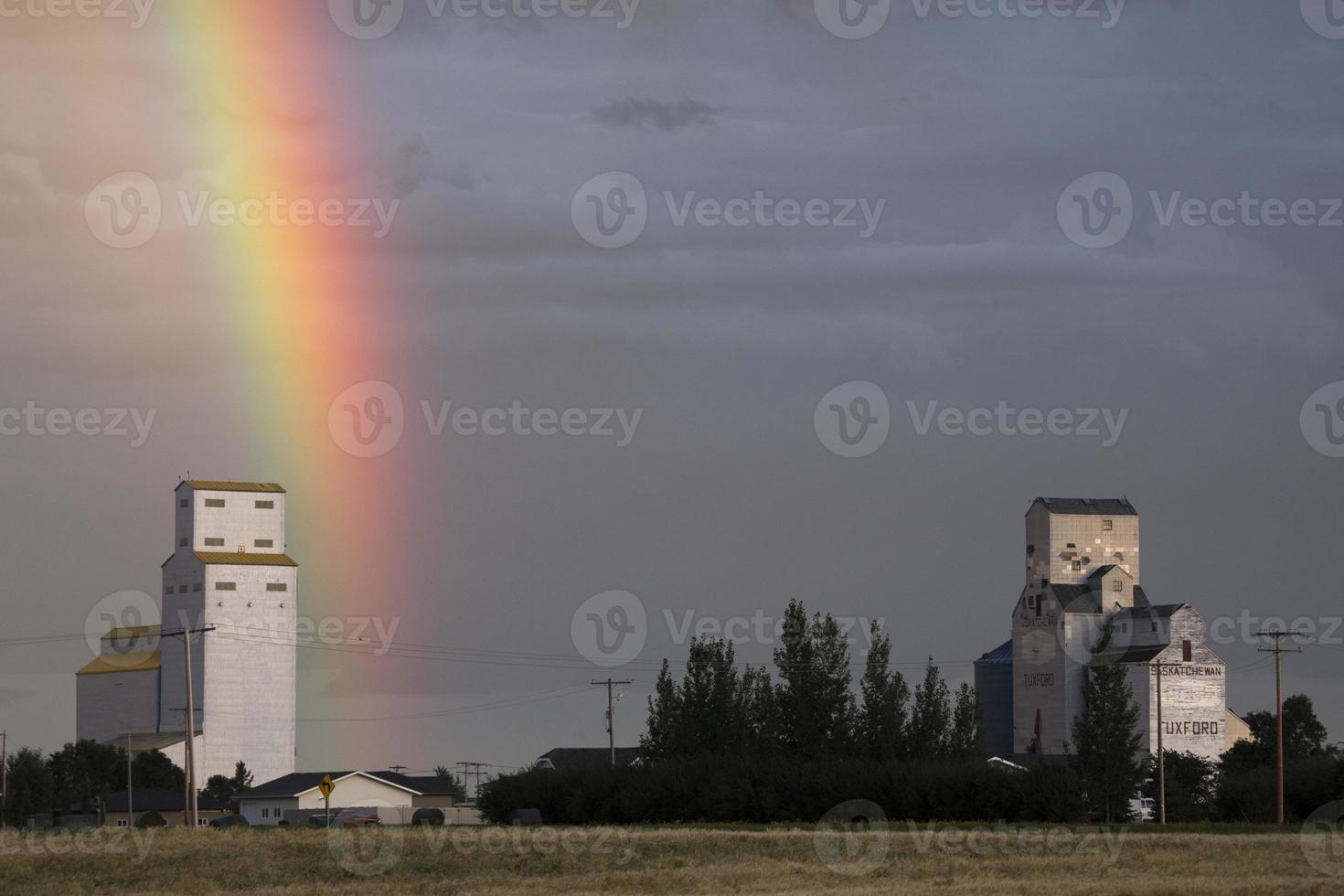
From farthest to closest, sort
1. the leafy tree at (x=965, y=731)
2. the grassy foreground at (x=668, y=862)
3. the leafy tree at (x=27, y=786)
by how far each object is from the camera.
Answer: the leafy tree at (x=27, y=786) < the leafy tree at (x=965, y=731) < the grassy foreground at (x=668, y=862)

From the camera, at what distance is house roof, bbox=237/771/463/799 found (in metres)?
155

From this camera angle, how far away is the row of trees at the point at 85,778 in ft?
533

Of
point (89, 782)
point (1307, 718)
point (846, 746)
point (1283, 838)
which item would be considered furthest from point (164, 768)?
point (1283, 838)

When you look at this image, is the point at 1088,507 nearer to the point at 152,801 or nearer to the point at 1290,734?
the point at 1290,734

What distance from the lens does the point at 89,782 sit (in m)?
168

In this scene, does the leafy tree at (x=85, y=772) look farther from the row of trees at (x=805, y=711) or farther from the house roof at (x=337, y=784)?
the row of trees at (x=805, y=711)

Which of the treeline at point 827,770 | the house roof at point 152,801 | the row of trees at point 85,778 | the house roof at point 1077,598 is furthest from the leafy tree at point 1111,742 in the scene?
the row of trees at point 85,778

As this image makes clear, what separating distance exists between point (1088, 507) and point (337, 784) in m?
74.8

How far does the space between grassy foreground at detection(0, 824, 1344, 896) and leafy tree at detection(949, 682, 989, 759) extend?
3882 cm

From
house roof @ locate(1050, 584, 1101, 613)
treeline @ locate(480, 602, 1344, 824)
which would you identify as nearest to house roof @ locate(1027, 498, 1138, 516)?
house roof @ locate(1050, 584, 1101, 613)

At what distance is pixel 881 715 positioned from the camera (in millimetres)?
102000

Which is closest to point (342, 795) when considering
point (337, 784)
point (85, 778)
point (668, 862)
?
point (337, 784)

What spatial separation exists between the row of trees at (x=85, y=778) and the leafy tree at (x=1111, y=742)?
82.3 metres

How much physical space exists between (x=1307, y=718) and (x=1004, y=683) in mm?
28249
